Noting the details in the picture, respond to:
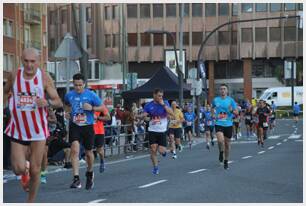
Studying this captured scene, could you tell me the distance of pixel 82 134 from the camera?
12922mm

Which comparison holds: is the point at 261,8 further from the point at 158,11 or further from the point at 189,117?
the point at 189,117

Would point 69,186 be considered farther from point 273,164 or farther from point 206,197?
point 273,164

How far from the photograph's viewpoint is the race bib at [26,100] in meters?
9.27

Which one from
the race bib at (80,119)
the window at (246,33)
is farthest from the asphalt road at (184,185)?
the window at (246,33)

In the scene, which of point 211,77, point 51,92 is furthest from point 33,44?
point 51,92

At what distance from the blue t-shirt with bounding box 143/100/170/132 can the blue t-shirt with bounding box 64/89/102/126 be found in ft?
12.1

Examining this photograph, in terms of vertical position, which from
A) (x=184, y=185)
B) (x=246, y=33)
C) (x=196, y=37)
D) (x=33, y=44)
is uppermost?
(x=246, y=33)

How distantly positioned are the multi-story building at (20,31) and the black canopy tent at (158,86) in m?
19.7

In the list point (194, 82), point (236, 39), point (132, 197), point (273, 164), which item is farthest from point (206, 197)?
point (236, 39)

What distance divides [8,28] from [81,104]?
47557 mm

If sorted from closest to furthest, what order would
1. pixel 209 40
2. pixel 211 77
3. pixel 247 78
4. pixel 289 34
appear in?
pixel 289 34 < pixel 209 40 < pixel 247 78 < pixel 211 77

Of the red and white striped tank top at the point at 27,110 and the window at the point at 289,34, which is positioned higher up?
the window at the point at 289,34

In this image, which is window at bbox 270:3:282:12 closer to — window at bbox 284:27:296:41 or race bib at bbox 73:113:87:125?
window at bbox 284:27:296:41

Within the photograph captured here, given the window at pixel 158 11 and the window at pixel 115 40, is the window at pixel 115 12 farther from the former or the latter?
the window at pixel 158 11
